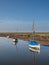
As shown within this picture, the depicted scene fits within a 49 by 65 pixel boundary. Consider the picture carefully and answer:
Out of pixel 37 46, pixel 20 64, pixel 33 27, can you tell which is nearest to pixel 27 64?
pixel 20 64

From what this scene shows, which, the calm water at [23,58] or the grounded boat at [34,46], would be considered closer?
the calm water at [23,58]

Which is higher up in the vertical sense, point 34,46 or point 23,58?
point 34,46

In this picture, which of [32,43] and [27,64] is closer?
[27,64]

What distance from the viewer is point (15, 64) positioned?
90.8 feet

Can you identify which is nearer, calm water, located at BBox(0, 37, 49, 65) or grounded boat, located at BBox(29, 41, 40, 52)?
calm water, located at BBox(0, 37, 49, 65)

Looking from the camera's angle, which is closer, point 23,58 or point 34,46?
point 23,58

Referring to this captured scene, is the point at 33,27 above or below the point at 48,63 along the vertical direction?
above

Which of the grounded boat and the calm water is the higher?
the grounded boat

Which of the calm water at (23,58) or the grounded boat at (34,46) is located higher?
the grounded boat at (34,46)

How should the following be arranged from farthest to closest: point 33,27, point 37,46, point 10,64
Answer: point 33,27
point 37,46
point 10,64

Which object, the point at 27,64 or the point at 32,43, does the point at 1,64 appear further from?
the point at 32,43

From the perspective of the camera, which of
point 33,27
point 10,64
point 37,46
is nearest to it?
point 10,64

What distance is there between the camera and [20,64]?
91.1 ft

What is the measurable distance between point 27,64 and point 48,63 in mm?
4009
